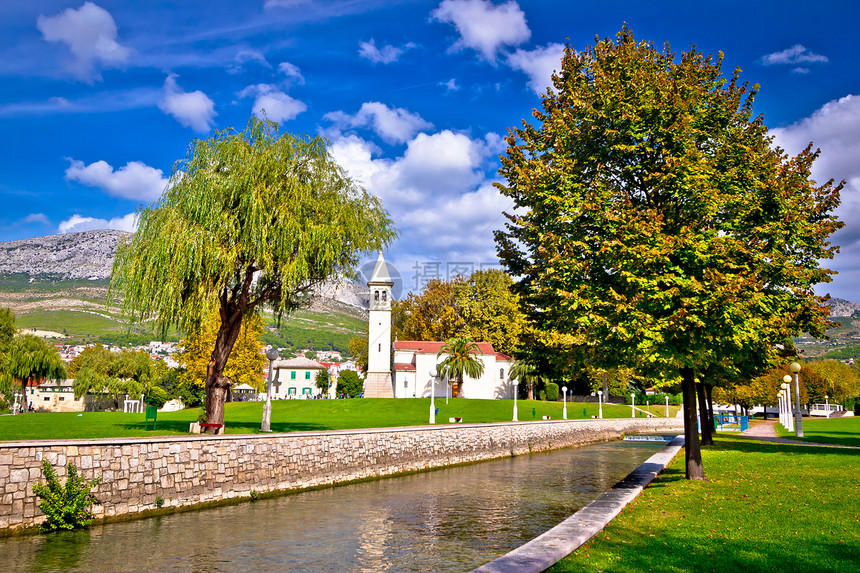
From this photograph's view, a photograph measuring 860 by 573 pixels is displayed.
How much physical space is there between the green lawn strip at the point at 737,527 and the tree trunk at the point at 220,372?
535 inches

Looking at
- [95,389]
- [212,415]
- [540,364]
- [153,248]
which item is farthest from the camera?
[95,389]

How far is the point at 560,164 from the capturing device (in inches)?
622

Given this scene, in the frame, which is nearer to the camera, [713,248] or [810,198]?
[713,248]

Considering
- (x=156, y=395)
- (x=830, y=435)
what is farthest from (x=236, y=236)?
(x=156, y=395)

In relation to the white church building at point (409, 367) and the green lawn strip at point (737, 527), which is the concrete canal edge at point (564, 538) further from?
the white church building at point (409, 367)

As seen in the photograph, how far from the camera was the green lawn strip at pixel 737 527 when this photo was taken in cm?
701

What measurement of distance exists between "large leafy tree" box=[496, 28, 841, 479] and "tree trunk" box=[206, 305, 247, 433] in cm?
1090

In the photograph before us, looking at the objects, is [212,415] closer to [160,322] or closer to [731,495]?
[160,322]

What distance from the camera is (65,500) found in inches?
432

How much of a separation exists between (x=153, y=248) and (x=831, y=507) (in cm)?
1845

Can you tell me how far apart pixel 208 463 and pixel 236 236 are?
748 cm

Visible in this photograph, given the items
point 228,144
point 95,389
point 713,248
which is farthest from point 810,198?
point 95,389

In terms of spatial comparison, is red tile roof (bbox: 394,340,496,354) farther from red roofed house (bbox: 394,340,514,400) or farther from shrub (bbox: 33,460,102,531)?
shrub (bbox: 33,460,102,531)

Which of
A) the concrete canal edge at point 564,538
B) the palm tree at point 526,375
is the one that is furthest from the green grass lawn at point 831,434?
the palm tree at point 526,375
